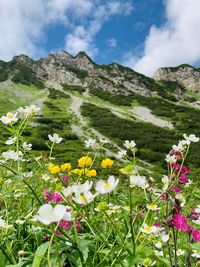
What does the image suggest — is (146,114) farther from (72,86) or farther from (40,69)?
(40,69)

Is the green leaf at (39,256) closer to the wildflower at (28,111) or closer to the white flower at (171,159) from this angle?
the white flower at (171,159)

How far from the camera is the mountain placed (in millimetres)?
85812

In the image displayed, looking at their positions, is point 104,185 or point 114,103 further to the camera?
point 114,103

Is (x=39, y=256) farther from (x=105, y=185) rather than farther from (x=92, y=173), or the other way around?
(x=92, y=173)

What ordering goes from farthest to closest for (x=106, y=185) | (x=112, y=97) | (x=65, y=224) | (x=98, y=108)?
(x=112, y=97), (x=98, y=108), (x=65, y=224), (x=106, y=185)

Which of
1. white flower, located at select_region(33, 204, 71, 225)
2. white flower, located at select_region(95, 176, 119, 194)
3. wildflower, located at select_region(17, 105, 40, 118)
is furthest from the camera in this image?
wildflower, located at select_region(17, 105, 40, 118)

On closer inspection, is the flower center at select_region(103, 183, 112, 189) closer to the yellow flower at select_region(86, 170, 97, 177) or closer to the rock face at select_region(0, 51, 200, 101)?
the yellow flower at select_region(86, 170, 97, 177)

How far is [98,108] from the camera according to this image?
132375mm

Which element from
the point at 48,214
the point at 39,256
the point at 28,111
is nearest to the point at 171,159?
the point at 28,111

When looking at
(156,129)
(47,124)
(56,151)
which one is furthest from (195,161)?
(47,124)

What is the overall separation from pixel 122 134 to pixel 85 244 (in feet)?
306

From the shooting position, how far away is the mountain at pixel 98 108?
85812mm

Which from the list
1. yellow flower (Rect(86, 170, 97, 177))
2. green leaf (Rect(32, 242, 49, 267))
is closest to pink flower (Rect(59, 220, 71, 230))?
yellow flower (Rect(86, 170, 97, 177))

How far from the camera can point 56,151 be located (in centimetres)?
7212
